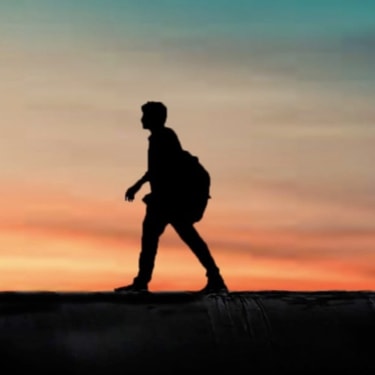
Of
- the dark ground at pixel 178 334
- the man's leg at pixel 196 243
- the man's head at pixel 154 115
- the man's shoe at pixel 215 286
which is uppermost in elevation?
the man's head at pixel 154 115

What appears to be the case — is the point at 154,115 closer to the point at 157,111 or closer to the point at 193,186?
the point at 157,111

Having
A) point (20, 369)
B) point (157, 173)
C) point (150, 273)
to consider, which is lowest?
point (20, 369)

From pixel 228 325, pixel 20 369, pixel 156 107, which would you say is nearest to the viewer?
pixel 20 369

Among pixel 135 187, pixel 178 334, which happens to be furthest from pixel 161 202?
pixel 178 334

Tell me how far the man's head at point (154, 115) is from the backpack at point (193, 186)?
453 mm

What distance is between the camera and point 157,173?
17.4m

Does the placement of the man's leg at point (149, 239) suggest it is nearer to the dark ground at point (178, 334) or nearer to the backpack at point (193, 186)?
the backpack at point (193, 186)

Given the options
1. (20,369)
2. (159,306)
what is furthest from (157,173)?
(20,369)

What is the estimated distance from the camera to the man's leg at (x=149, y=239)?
17.5 m

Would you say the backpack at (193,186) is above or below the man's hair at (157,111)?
below

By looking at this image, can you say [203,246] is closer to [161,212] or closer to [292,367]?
[161,212]

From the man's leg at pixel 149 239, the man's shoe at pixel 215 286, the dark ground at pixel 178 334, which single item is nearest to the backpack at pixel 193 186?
the man's leg at pixel 149 239

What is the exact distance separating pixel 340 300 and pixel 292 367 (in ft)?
4.71

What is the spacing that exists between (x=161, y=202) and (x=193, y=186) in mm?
439
